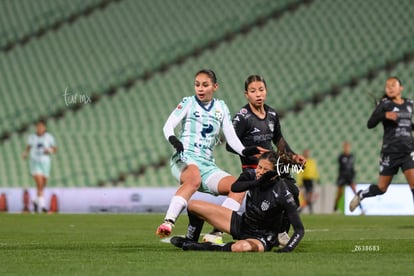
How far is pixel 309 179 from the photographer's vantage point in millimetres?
21406

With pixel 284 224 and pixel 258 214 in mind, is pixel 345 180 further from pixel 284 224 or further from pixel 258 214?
pixel 258 214

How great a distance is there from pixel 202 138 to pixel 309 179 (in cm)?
1282

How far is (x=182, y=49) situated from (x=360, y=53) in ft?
16.8

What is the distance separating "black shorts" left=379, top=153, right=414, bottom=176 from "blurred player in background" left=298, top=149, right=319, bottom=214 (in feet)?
26.7

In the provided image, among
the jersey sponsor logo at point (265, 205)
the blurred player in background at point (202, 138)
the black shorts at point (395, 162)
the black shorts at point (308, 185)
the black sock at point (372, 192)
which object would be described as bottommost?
the black shorts at point (308, 185)

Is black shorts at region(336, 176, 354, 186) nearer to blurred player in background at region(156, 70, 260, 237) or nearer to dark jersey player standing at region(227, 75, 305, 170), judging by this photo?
dark jersey player standing at region(227, 75, 305, 170)

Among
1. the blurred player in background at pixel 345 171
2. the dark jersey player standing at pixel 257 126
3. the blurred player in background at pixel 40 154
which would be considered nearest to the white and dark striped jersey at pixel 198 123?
the dark jersey player standing at pixel 257 126

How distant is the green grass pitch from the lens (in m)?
6.23

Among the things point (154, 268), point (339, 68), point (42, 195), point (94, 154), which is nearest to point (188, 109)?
point (154, 268)

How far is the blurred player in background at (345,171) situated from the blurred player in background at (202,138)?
11779 mm

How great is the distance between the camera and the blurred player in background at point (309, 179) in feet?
69.3

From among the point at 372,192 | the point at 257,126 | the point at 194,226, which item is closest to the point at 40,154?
the point at 372,192

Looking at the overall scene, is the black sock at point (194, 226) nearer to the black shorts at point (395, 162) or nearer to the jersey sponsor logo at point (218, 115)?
the jersey sponsor logo at point (218, 115)

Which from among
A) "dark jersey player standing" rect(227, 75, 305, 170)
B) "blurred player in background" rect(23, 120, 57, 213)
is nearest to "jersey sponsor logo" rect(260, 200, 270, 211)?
"dark jersey player standing" rect(227, 75, 305, 170)
